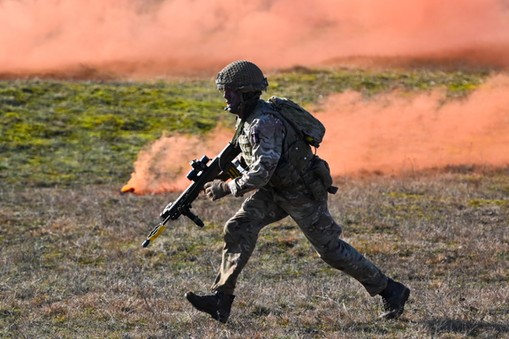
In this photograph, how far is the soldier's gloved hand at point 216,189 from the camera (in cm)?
859

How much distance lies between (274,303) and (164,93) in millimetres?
24609

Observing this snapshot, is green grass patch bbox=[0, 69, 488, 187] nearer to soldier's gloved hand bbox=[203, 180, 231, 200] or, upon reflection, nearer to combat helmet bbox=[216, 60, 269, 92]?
soldier's gloved hand bbox=[203, 180, 231, 200]

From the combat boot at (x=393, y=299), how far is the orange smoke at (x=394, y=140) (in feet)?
33.4

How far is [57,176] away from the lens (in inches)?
829

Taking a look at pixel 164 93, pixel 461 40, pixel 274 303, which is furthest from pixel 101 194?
pixel 461 40

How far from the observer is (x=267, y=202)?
882cm

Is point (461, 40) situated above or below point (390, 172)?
above

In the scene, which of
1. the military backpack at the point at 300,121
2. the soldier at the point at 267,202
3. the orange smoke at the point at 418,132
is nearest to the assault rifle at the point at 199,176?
the soldier at the point at 267,202

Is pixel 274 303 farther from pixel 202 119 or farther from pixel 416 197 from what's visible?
pixel 202 119

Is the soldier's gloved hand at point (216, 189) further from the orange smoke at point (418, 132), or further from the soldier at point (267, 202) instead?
the orange smoke at point (418, 132)

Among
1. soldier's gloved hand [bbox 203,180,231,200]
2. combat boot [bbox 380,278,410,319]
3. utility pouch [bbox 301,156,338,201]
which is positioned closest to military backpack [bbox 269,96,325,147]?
utility pouch [bbox 301,156,338,201]

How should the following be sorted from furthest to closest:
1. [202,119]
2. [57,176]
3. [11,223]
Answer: [202,119] < [57,176] < [11,223]

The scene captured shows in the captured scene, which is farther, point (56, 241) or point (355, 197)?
point (355, 197)

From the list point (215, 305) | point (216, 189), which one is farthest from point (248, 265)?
point (216, 189)
